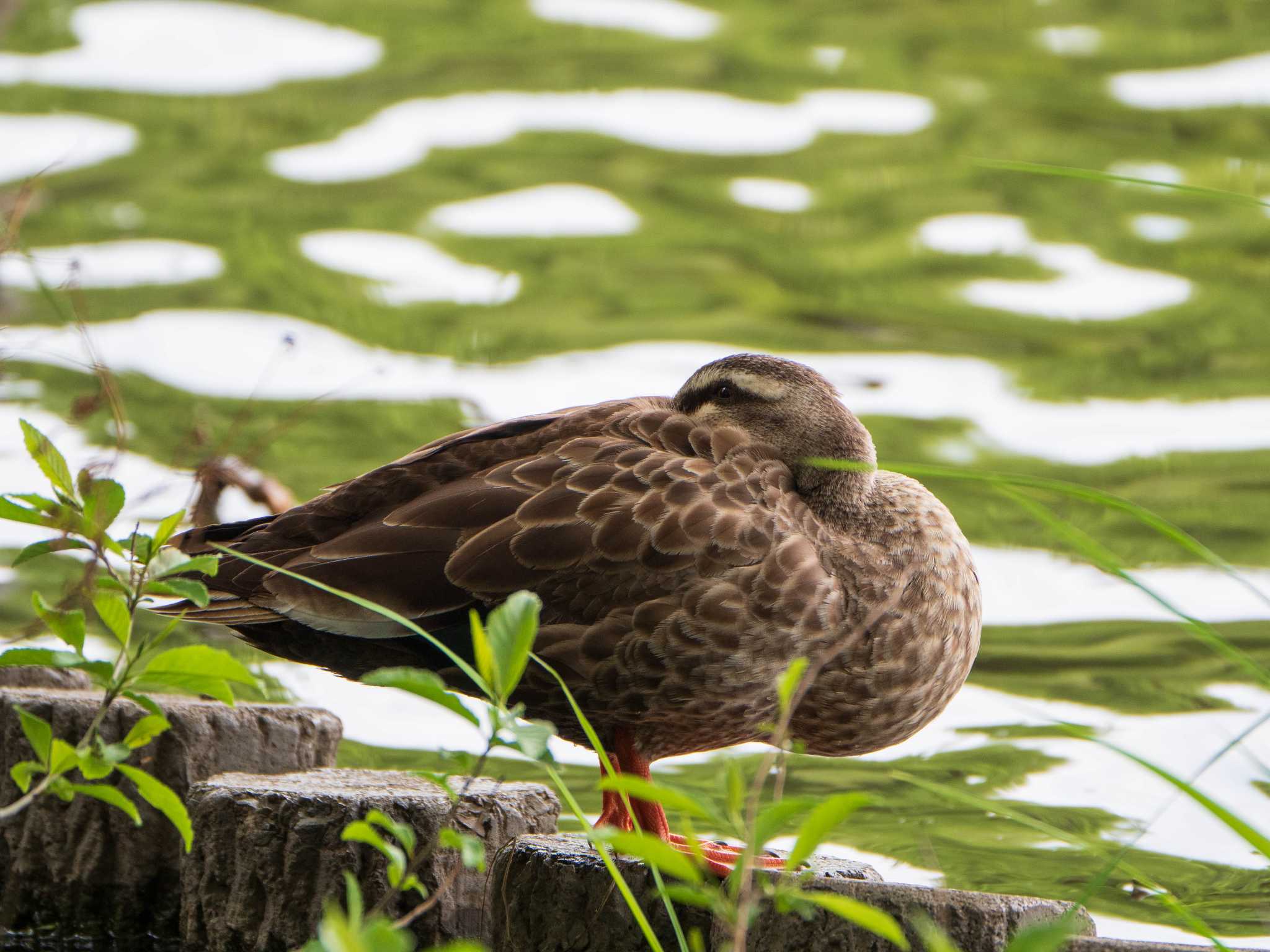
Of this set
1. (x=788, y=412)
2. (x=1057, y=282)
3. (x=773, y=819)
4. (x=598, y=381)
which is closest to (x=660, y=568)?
(x=788, y=412)


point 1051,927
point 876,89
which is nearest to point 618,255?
point 876,89

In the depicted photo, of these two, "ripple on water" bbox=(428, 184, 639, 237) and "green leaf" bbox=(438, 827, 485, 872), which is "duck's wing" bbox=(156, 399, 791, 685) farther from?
"ripple on water" bbox=(428, 184, 639, 237)

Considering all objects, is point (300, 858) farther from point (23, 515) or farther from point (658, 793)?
point (658, 793)

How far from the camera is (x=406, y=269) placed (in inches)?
413

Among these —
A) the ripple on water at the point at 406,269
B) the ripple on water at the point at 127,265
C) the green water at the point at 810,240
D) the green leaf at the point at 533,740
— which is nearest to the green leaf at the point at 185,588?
the green leaf at the point at 533,740

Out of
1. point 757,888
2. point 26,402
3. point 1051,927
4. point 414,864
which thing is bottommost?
point 26,402

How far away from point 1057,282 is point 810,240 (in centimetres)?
163

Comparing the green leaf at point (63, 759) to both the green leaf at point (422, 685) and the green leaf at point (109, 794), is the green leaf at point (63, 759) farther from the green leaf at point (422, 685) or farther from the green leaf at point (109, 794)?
the green leaf at point (422, 685)

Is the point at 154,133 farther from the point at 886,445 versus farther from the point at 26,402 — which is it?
the point at 886,445

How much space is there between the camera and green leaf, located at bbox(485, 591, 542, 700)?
2186mm

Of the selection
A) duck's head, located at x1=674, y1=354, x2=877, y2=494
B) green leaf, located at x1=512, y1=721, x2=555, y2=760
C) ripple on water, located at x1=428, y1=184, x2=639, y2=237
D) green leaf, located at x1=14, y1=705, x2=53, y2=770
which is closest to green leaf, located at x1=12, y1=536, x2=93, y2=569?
green leaf, located at x1=14, y1=705, x2=53, y2=770

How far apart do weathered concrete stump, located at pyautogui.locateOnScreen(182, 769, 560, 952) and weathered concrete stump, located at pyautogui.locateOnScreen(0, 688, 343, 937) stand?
377mm

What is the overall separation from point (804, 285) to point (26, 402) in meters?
4.80

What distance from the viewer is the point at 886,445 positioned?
332 inches
